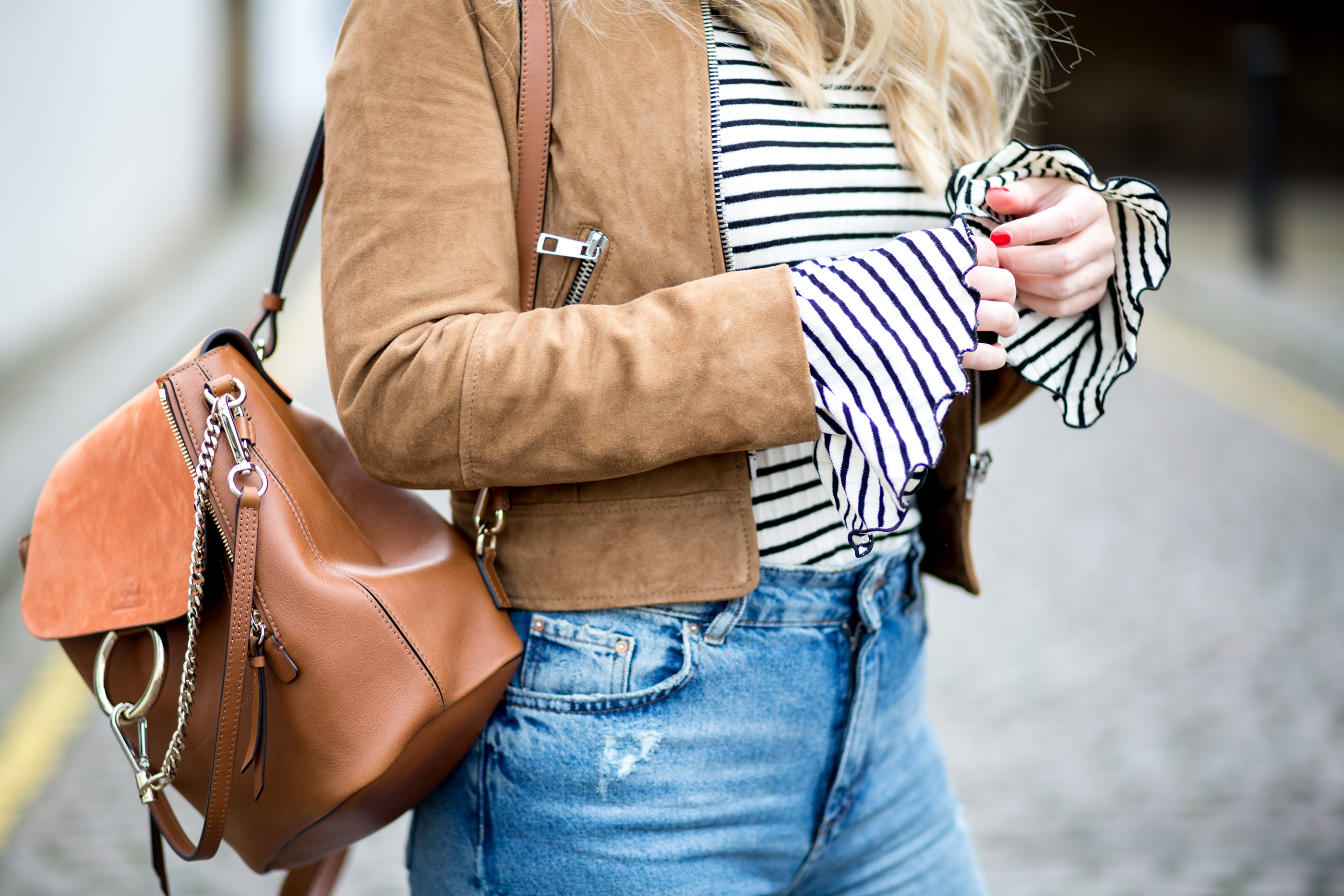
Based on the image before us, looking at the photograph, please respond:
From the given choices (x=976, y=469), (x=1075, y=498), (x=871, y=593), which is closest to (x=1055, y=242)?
(x=976, y=469)

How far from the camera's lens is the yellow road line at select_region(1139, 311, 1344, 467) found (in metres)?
6.00

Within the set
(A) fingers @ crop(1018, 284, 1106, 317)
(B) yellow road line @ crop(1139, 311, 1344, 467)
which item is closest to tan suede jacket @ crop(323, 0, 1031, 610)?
(A) fingers @ crop(1018, 284, 1106, 317)

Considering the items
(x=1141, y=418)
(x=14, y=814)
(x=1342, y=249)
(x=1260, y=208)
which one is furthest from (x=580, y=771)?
(x=1342, y=249)

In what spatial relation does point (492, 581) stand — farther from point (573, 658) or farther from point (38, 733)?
point (38, 733)

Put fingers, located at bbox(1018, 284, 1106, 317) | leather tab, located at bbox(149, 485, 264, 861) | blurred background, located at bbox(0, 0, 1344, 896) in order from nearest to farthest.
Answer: leather tab, located at bbox(149, 485, 264, 861)
fingers, located at bbox(1018, 284, 1106, 317)
blurred background, located at bbox(0, 0, 1344, 896)

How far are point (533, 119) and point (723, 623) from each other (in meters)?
0.52

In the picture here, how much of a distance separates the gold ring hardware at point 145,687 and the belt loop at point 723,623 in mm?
533

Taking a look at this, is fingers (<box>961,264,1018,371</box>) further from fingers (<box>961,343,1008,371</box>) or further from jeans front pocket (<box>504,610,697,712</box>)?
jeans front pocket (<box>504,610,697,712</box>)

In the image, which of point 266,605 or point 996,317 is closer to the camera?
point 266,605

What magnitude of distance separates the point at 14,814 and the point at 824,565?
268 cm

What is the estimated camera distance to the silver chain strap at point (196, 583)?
3.48 ft

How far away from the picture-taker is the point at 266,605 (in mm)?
1036

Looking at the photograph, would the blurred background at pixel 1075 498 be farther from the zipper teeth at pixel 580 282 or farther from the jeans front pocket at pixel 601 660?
the jeans front pocket at pixel 601 660

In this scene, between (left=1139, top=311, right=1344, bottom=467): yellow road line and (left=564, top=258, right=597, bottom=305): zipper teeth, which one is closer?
(left=564, top=258, right=597, bottom=305): zipper teeth
